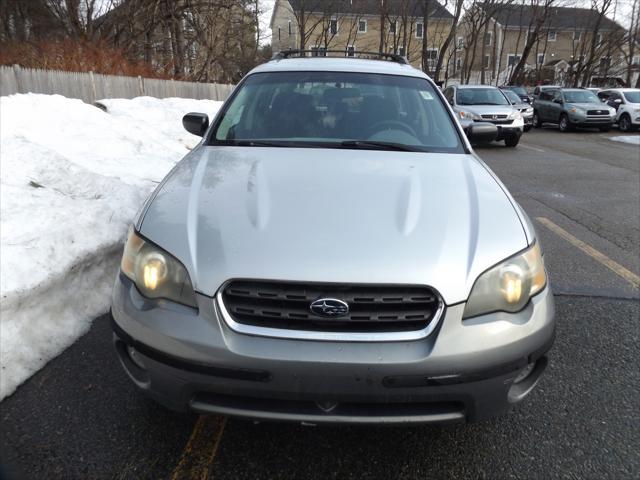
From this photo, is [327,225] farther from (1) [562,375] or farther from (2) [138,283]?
(1) [562,375]

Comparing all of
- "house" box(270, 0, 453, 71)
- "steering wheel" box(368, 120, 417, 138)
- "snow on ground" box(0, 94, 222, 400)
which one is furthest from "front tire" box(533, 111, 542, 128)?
"steering wheel" box(368, 120, 417, 138)

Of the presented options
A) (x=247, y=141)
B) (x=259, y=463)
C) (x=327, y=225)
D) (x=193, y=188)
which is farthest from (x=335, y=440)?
(x=247, y=141)

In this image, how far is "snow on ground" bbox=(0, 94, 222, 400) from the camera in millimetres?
2965

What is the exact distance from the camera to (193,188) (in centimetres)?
237

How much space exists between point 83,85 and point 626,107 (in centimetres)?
1910

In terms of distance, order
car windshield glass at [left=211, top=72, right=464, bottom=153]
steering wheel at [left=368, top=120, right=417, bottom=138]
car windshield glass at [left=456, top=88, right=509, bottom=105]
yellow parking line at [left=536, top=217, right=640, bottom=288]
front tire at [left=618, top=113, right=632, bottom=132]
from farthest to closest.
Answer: front tire at [left=618, top=113, right=632, bottom=132] < car windshield glass at [left=456, top=88, right=509, bottom=105] < yellow parking line at [left=536, top=217, right=640, bottom=288] < steering wheel at [left=368, top=120, right=417, bottom=138] < car windshield glass at [left=211, top=72, right=464, bottom=153]

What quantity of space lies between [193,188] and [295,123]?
43.8 inches

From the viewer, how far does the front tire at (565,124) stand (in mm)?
19609

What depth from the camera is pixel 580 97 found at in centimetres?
2009

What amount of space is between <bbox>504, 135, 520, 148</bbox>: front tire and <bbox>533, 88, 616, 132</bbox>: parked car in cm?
702

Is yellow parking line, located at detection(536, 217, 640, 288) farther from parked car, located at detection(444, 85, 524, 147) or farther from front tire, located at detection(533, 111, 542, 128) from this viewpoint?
front tire, located at detection(533, 111, 542, 128)

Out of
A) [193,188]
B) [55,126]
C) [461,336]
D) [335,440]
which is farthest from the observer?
[55,126]

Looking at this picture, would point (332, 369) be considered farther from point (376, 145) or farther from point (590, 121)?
point (590, 121)

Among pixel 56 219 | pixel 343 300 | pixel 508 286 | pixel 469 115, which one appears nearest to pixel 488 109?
pixel 469 115
